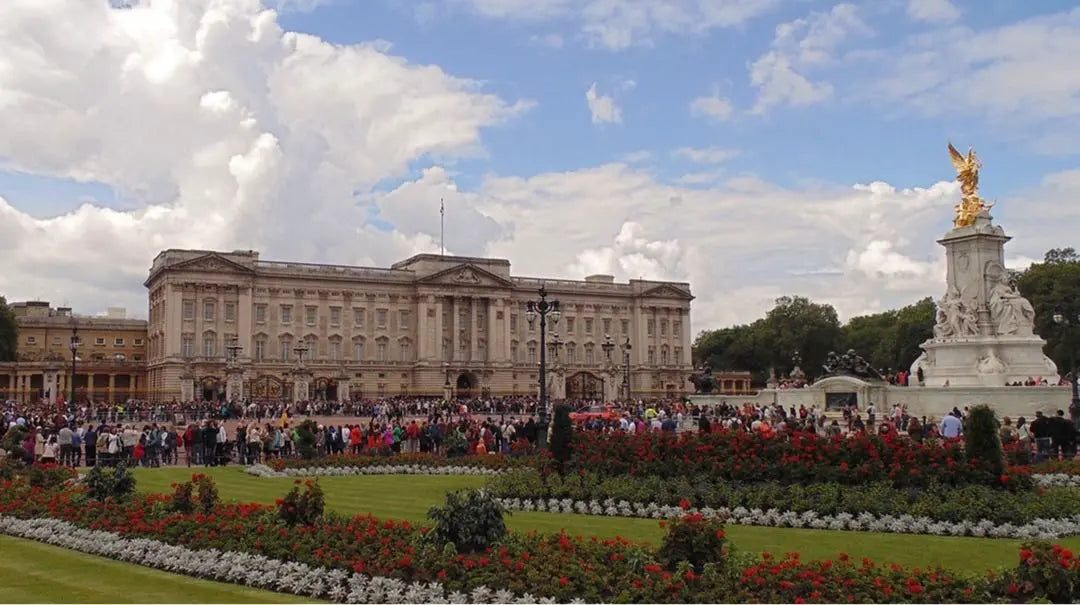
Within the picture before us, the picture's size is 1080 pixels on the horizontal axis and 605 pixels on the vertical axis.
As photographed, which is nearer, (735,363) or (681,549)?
(681,549)

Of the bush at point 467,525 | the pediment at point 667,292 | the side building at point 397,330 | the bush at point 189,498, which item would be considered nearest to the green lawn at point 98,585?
the bush at point 189,498

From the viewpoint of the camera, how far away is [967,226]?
39500 mm

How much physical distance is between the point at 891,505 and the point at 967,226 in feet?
90.5

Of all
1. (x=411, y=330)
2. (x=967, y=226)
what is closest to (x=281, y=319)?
(x=411, y=330)

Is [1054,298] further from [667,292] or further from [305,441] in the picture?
[305,441]

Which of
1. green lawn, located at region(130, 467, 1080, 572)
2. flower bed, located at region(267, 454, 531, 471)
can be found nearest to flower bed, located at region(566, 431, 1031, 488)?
green lawn, located at region(130, 467, 1080, 572)

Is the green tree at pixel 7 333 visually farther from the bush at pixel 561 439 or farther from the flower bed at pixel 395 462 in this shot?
the bush at pixel 561 439

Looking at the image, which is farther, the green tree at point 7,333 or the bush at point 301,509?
the green tree at point 7,333

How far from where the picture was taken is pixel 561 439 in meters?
19.5

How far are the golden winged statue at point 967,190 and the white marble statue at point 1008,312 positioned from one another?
2987 mm

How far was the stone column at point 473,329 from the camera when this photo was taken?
98188 mm

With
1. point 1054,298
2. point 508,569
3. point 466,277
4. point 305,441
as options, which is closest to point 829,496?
point 508,569

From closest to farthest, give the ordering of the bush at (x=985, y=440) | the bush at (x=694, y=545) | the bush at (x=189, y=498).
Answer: the bush at (x=694, y=545) → the bush at (x=189, y=498) → the bush at (x=985, y=440)

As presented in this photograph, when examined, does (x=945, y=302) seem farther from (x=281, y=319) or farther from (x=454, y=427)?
(x=281, y=319)
